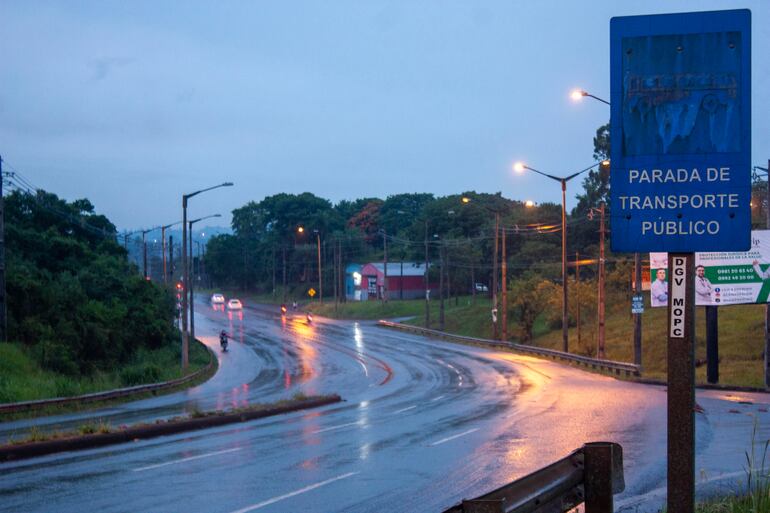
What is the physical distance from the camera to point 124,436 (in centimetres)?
1627

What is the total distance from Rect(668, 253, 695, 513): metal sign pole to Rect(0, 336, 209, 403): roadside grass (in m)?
24.4

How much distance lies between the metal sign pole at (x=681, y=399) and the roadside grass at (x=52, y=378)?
80.1 feet

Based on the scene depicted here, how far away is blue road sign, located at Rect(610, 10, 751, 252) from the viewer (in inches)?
204

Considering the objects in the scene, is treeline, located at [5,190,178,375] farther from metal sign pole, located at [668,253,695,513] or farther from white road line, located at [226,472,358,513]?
metal sign pole, located at [668,253,695,513]

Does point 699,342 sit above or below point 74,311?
below

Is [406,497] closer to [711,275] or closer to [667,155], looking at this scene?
[667,155]

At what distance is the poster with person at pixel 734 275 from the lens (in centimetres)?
3228

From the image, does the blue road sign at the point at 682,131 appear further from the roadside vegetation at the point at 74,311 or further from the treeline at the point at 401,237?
the treeline at the point at 401,237

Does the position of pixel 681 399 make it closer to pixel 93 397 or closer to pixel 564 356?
pixel 93 397

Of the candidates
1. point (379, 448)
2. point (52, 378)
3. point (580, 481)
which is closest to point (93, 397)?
point (52, 378)

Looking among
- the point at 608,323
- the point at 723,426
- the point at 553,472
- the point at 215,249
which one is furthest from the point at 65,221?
the point at 215,249

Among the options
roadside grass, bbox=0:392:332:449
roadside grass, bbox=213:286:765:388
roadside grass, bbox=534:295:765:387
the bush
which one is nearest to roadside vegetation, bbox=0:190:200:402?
the bush

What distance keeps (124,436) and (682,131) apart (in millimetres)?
13669

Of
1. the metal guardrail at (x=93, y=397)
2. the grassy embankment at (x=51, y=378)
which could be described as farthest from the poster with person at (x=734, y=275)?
the grassy embankment at (x=51, y=378)
